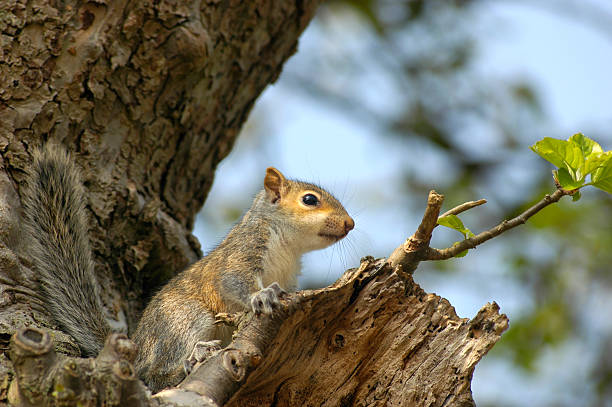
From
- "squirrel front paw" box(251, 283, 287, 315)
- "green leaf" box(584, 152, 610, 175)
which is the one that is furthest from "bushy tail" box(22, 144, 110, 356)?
"green leaf" box(584, 152, 610, 175)

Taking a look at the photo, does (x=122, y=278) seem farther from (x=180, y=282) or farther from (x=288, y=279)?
(x=288, y=279)

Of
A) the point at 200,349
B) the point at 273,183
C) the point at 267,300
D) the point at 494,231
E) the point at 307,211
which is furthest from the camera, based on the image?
the point at 273,183

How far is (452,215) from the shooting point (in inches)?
81.0

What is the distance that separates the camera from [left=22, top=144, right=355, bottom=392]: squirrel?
250cm

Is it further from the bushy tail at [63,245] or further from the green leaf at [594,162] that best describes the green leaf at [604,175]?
the bushy tail at [63,245]

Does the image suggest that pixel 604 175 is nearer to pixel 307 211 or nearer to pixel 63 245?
pixel 307 211

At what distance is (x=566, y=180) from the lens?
6.77 feet

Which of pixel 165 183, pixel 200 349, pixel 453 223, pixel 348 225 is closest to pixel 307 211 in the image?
pixel 348 225

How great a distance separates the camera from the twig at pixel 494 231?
198 cm

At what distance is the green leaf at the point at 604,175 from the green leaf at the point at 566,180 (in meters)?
0.05

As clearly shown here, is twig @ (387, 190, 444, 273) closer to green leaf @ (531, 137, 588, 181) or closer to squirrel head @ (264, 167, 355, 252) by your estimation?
green leaf @ (531, 137, 588, 181)

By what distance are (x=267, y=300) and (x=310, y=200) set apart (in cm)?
122

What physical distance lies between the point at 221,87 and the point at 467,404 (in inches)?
77.3

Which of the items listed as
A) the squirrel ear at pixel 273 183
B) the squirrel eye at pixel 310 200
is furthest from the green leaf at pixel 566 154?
the squirrel ear at pixel 273 183
